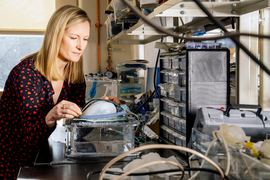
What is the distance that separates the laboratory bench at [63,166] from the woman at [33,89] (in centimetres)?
18

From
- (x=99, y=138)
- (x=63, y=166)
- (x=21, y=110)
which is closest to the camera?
(x=63, y=166)

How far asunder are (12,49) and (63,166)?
3.54 m

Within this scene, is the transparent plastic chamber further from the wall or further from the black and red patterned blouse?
the wall

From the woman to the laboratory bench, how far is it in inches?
7.0

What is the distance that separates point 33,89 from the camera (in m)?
1.31

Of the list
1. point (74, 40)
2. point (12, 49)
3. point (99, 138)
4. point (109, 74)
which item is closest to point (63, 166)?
point (99, 138)

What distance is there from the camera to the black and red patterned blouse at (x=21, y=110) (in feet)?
4.16

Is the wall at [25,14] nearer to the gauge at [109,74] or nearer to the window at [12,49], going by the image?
the window at [12,49]

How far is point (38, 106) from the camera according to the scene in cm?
129

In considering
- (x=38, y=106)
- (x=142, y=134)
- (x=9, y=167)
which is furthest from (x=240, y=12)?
(x=9, y=167)

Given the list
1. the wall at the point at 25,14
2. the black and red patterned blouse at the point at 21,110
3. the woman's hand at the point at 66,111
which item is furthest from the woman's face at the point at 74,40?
the wall at the point at 25,14

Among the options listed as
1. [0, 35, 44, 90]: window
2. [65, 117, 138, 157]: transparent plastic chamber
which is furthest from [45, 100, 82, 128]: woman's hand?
[0, 35, 44, 90]: window

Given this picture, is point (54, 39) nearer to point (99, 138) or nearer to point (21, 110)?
point (21, 110)

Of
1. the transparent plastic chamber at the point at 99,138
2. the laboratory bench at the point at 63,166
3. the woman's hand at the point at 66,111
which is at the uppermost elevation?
the woman's hand at the point at 66,111
